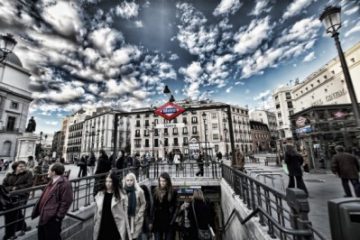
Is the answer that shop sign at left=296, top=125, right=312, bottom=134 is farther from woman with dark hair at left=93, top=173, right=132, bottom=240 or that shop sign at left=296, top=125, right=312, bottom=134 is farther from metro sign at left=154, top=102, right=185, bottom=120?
woman with dark hair at left=93, top=173, right=132, bottom=240

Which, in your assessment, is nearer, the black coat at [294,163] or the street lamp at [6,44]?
the street lamp at [6,44]

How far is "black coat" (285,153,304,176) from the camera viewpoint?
5234mm

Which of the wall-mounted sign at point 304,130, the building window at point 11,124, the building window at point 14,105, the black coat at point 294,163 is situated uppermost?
the building window at point 14,105

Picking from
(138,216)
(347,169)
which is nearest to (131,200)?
(138,216)

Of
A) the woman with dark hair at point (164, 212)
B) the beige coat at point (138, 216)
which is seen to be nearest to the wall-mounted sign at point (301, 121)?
the woman with dark hair at point (164, 212)

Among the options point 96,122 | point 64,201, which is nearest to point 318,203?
point 64,201

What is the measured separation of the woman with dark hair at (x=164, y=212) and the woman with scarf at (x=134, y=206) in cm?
29

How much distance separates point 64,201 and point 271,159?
21.6m

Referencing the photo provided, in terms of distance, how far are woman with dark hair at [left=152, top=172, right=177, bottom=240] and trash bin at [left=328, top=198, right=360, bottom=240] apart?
8.29ft

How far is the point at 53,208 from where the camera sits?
2977 millimetres

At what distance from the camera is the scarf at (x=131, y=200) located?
3182 mm

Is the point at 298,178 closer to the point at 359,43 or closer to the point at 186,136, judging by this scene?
the point at 359,43

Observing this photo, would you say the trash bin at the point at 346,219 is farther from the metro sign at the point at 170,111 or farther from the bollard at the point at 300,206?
the metro sign at the point at 170,111

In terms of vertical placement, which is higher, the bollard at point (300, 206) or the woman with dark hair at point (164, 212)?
the bollard at point (300, 206)
